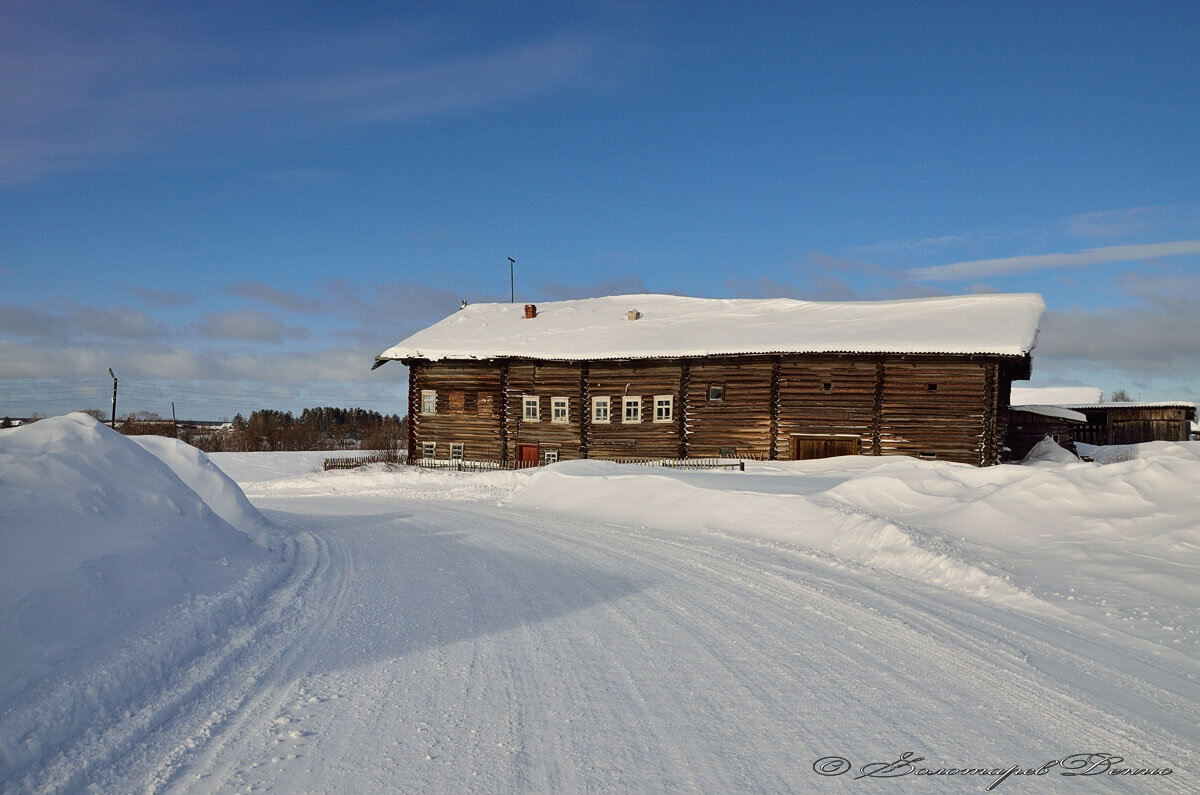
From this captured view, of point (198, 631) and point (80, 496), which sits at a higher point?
point (80, 496)

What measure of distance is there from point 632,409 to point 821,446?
24.7 ft

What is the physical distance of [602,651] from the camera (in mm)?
5438

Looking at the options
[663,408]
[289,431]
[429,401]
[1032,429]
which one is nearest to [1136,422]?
[1032,429]

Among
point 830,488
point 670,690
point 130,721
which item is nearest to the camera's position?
point 130,721

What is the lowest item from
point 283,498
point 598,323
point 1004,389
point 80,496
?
point 283,498

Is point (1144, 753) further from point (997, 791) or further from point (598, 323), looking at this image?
point (598, 323)

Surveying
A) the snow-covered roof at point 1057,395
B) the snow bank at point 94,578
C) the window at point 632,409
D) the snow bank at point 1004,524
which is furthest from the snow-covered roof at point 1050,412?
the snow bank at point 94,578

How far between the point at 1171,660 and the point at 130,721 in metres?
7.44

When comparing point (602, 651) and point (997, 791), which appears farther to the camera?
point (602, 651)

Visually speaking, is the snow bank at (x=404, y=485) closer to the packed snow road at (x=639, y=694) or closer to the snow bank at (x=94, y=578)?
the snow bank at (x=94, y=578)

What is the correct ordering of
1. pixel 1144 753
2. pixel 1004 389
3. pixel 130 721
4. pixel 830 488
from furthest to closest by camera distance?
pixel 1004 389
pixel 830 488
pixel 130 721
pixel 1144 753

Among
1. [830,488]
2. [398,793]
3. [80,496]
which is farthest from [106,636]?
[830,488]

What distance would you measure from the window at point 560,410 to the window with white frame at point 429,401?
5.61m

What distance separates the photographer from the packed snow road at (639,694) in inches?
139
